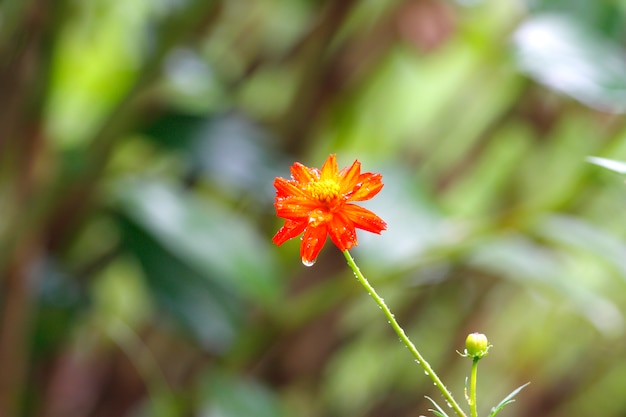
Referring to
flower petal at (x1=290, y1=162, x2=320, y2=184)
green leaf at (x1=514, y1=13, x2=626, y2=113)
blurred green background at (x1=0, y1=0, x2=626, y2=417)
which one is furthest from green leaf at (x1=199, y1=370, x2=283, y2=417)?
flower petal at (x1=290, y1=162, x2=320, y2=184)

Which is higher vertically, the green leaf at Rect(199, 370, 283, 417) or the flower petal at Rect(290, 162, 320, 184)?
the green leaf at Rect(199, 370, 283, 417)

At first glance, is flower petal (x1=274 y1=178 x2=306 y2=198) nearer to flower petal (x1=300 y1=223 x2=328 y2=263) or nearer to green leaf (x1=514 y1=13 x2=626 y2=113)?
flower petal (x1=300 y1=223 x2=328 y2=263)

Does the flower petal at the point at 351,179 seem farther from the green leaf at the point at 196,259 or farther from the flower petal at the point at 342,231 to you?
the green leaf at the point at 196,259

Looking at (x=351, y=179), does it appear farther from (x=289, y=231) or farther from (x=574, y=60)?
(x=574, y=60)

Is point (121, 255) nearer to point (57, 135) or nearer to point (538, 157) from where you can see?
point (57, 135)

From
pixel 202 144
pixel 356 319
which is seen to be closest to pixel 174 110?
pixel 202 144

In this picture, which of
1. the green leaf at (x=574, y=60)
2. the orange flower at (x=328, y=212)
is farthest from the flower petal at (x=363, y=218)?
the green leaf at (x=574, y=60)
